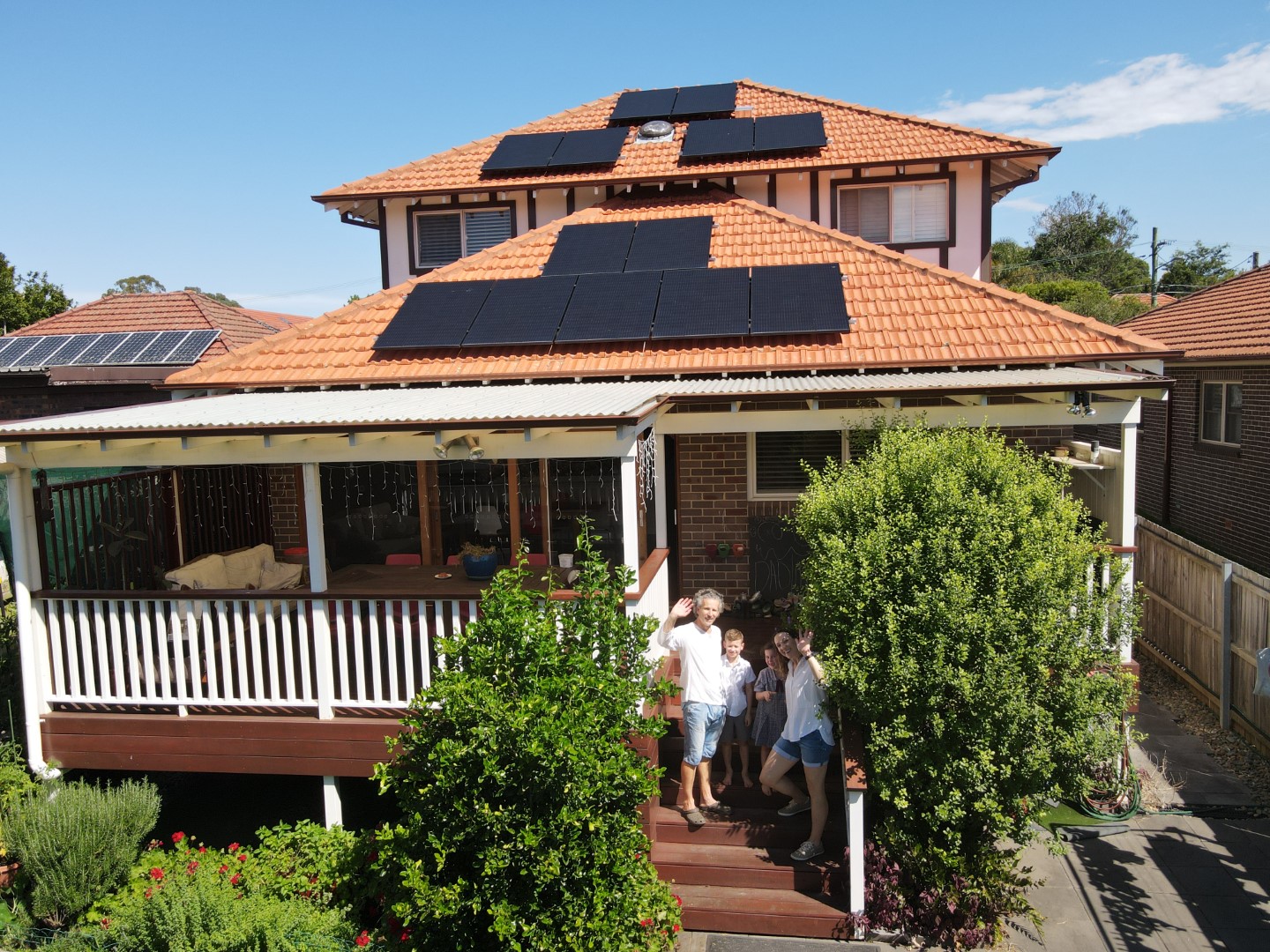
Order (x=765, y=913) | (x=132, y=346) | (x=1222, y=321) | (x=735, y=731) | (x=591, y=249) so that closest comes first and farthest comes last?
(x=765, y=913) → (x=735, y=731) → (x=591, y=249) → (x=1222, y=321) → (x=132, y=346)

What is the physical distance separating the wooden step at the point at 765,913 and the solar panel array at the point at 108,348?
17.7m

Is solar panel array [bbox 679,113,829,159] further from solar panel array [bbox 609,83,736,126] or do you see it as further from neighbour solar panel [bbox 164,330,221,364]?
neighbour solar panel [bbox 164,330,221,364]

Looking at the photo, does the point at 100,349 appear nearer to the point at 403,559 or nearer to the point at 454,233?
the point at 454,233

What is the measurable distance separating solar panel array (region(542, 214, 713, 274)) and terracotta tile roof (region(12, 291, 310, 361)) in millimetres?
13896

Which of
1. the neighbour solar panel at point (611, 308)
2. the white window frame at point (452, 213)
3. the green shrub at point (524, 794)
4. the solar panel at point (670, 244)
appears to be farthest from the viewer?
the white window frame at point (452, 213)

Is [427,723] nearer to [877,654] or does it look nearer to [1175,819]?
[877,654]

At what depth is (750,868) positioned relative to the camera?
6.90 metres

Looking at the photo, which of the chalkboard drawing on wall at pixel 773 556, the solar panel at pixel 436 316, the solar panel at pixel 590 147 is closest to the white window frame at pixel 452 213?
the solar panel at pixel 590 147

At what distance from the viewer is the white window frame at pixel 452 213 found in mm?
13891

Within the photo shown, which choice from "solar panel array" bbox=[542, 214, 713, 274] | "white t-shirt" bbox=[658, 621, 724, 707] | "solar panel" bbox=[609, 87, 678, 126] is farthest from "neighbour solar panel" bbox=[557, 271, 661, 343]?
"solar panel" bbox=[609, 87, 678, 126]

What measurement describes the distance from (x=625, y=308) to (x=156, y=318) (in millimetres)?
18855

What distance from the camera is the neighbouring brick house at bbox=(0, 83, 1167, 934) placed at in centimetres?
757

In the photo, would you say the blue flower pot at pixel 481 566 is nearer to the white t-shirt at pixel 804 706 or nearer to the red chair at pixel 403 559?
the red chair at pixel 403 559

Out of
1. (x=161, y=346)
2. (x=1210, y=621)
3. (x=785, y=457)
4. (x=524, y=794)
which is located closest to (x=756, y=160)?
(x=785, y=457)
